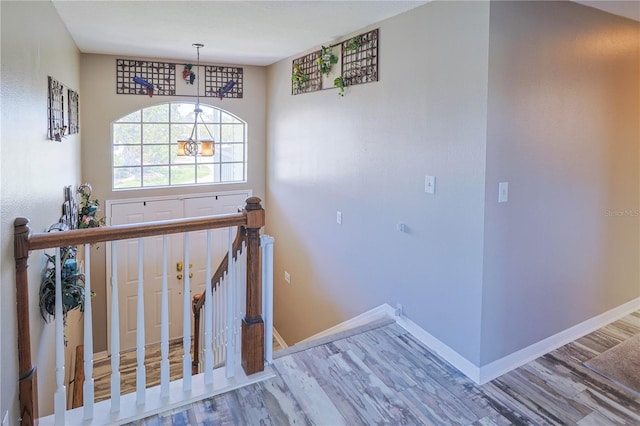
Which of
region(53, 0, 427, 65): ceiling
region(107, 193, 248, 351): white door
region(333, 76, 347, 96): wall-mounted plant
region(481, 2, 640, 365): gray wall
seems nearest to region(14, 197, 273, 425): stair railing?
region(481, 2, 640, 365): gray wall

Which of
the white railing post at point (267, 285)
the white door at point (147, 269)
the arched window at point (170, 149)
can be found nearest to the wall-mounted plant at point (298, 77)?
the arched window at point (170, 149)

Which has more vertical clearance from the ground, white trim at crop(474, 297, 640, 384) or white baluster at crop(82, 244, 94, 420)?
white baluster at crop(82, 244, 94, 420)

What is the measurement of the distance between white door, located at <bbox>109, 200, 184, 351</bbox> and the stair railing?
3.32 meters

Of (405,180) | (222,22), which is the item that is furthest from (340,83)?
(405,180)

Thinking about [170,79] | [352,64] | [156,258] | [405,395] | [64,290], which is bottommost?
[405,395]

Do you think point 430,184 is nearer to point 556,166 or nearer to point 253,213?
point 556,166

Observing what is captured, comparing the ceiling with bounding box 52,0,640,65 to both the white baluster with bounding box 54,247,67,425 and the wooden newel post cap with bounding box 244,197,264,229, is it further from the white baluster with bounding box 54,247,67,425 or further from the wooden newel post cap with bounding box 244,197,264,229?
the white baluster with bounding box 54,247,67,425

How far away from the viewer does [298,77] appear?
464 centimetres

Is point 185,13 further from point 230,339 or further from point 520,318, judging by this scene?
point 520,318

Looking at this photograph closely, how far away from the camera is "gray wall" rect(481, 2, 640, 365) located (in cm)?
252

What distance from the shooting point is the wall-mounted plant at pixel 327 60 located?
3953 mm

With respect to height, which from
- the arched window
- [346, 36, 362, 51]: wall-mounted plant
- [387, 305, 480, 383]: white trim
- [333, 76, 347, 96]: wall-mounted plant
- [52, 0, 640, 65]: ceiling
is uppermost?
[52, 0, 640, 65]: ceiling

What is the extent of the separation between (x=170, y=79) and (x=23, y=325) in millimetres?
4132

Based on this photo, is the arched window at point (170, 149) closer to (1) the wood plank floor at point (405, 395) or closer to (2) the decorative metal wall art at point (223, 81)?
(2) the decorative metal wall art at point (223, 81)
